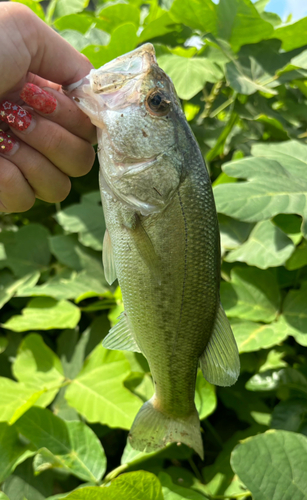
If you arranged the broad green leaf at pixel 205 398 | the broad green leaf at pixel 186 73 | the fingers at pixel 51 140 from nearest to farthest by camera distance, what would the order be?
1. the fingers at pixel 51 140
2. the broad green leaf at pixel 205 398
3. the broad green leaf at pixel 186 73

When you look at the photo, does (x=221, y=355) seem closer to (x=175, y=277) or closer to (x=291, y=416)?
(x=175, y=277)

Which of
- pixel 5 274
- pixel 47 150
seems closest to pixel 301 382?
pixel 47 150

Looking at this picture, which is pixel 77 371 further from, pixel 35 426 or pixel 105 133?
pixel 105 133

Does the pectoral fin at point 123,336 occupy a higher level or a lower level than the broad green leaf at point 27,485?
higher

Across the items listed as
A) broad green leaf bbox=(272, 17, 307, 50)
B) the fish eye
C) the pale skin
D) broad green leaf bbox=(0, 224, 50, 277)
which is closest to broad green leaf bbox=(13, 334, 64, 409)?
broad green leaf bbox=(0, 224, 50, 277)

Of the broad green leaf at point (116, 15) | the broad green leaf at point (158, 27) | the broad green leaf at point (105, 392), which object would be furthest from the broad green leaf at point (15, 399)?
the broad green leaf at point (116, 15)

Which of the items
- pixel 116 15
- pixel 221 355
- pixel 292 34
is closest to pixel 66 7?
pixel 116 15

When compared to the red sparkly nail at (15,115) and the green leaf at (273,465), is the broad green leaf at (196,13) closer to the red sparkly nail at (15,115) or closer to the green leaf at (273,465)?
the red sparkly nail at (15,115)
